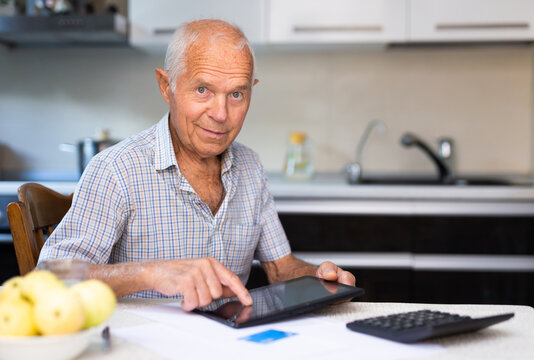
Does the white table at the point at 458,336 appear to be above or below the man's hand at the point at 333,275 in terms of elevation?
below

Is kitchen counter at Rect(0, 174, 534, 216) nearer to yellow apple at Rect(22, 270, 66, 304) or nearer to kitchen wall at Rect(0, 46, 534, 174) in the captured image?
kitchen wall at Rect(0, 46, 534, 174)

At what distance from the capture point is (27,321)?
0.68 meters

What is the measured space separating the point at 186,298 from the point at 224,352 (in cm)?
21

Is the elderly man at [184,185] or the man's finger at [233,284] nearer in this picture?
the man's finger at [233,284]

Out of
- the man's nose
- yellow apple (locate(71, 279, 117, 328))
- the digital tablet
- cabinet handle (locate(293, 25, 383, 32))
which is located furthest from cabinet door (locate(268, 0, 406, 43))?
yellow apple (locate(71, 279, 117, 328))

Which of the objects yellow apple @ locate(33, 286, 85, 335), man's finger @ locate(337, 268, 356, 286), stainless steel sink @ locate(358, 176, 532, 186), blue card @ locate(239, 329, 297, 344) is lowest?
blue card @ locate(239, 329, 297, 344)

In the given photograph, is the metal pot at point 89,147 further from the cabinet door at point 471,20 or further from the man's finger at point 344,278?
the man's finger at point 344,278

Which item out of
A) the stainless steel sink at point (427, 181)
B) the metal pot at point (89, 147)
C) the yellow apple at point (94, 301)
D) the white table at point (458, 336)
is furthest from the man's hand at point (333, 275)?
the metal pot at point (89, 147)

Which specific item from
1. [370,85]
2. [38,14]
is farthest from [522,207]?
[38,14]

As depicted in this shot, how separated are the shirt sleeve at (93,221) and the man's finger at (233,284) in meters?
0.35

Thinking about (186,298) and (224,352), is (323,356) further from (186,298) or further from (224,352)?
(186,298)

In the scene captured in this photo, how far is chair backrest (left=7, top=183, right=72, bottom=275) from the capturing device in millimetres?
1173

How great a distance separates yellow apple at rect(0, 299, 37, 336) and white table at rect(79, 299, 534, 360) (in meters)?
0.09

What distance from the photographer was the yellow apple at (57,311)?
2.19ft
